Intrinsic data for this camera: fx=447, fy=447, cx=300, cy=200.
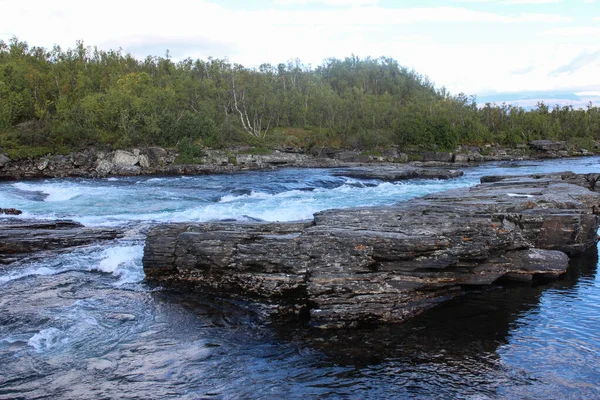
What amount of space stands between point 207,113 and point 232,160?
1793 centimetres

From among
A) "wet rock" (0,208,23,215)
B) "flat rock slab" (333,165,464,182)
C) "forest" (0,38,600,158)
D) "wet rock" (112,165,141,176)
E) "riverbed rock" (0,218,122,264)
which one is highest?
"forest" (0,38,600,158)

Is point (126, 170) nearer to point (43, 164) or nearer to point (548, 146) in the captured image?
point (43, 164)

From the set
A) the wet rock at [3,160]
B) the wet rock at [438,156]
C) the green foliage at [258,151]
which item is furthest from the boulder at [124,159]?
the wet rock at [438,156]

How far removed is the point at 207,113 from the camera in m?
80.4

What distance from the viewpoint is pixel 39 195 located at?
36.1m

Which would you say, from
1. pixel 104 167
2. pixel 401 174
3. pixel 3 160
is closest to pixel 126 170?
pixel 104 167

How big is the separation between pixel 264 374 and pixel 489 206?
13.7m

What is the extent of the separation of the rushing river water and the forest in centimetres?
5413

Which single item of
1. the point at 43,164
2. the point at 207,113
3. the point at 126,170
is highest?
the point at 207,113

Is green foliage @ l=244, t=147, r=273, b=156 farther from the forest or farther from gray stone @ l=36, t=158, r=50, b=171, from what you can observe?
gray stone @ l=36, t=158, r=50, b=171

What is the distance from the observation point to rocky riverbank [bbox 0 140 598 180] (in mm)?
56375

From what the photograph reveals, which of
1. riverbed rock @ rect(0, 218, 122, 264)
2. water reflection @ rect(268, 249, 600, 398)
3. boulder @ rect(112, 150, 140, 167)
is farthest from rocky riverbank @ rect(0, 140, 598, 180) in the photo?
water reflection @ rect(268, 249, 600, 398)

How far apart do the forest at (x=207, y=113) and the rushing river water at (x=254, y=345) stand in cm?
5413

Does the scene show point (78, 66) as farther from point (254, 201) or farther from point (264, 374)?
point (264, 374)
